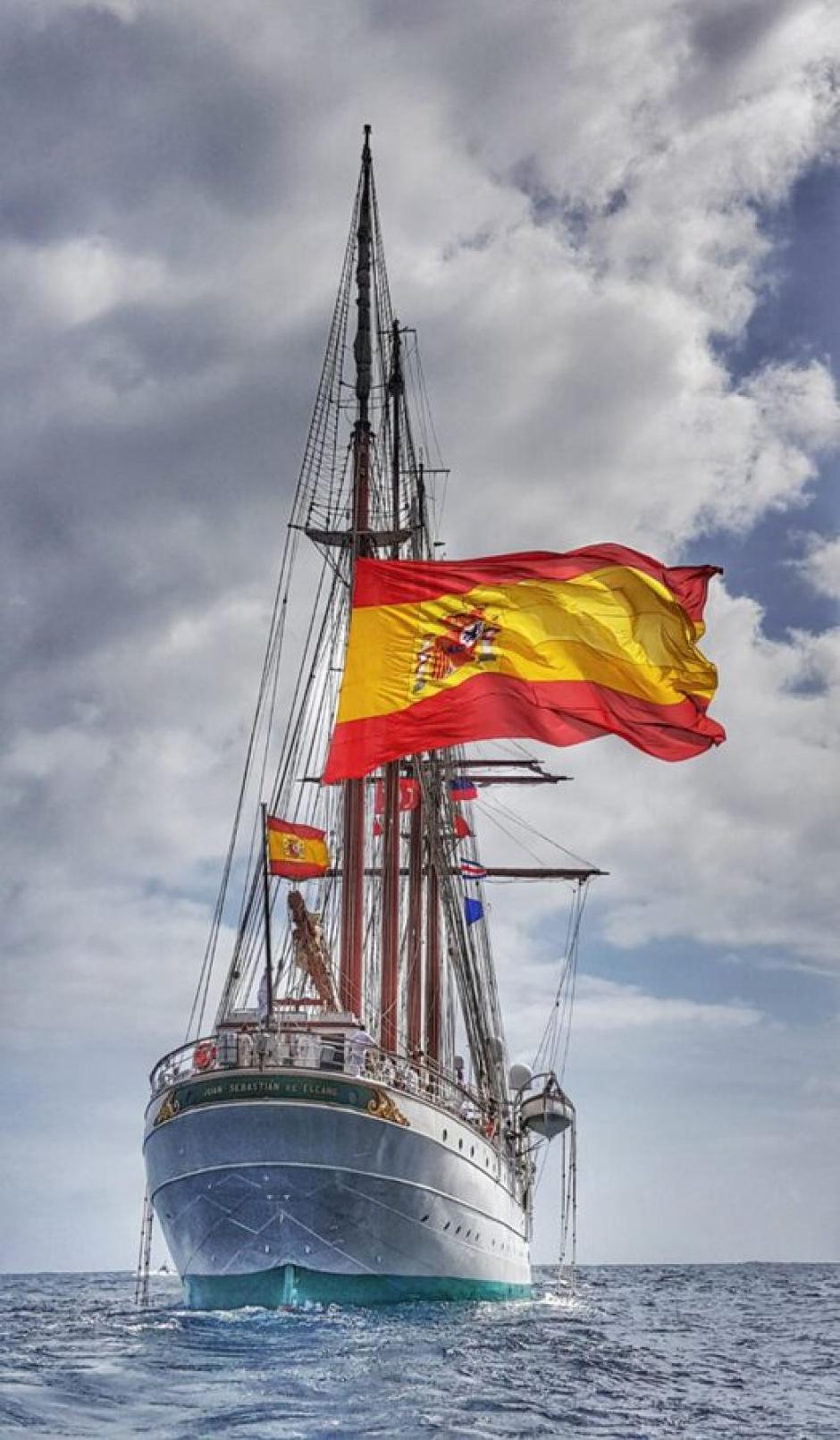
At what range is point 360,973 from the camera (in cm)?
3750

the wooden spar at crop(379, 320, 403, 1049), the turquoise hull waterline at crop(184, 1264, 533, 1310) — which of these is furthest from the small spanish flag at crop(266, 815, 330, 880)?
the turquoise hull waterline at crop(184, 1264, 533, 1310)

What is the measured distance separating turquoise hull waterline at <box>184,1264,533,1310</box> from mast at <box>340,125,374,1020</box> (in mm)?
8326

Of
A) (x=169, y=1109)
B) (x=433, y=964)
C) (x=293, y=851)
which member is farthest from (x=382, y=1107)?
(x=433, y=964)

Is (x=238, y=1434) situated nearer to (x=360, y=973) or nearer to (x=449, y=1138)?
(x=449, y=1138)

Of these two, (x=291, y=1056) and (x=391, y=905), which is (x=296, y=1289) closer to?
(x=291, y=1056)

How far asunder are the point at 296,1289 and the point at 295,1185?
2.04m

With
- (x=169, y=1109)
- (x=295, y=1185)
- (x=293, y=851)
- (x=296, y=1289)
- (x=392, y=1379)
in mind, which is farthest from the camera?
(x=293, y=851)

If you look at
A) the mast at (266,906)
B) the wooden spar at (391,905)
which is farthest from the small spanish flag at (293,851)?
the wooden spar at (391,905)

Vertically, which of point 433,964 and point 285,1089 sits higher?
point 433,964

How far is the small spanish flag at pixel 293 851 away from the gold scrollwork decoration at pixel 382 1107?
19.2 ft

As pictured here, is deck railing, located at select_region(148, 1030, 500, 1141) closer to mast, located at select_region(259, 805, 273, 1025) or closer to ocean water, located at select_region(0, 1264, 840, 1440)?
mast, located at select_region(259, 805, 273, 1025)

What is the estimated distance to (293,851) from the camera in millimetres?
32969

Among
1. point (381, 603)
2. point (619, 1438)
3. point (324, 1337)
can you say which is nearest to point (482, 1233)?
point (324, 1337)

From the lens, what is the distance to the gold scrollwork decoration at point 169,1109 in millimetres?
29094
